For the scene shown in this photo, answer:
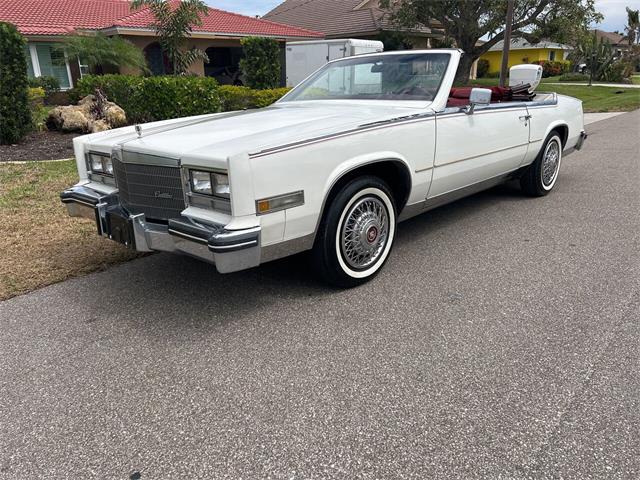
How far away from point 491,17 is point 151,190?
2560cm

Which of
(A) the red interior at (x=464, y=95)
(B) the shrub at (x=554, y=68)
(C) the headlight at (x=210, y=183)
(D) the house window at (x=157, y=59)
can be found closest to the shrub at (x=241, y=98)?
(A) the red interior at (x=464, y=95)

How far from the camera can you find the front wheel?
11.6ft

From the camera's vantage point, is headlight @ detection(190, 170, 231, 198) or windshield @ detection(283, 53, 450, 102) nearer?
headlight @ detection(190, 170, 231, 198)

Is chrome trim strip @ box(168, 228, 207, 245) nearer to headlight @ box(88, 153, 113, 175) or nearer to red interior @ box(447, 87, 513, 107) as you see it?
headlight @ box(88, 153, 113, 175)

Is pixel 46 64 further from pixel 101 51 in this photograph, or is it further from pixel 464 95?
pixel 464 95

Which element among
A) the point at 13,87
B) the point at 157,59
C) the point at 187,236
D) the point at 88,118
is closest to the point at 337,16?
the point at 157,59

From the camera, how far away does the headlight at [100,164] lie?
151 inches

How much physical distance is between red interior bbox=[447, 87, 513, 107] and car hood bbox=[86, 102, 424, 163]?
0.65 meters

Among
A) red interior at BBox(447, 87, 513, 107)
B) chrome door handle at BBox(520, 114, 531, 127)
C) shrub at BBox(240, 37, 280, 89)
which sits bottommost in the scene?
chrome door handle at BBox(520, 114, 531, 127)

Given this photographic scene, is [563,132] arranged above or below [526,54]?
below

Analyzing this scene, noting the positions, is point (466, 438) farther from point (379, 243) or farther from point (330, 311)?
point (379, 243)

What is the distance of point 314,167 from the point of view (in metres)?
3.23

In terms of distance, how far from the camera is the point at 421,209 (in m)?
4.39

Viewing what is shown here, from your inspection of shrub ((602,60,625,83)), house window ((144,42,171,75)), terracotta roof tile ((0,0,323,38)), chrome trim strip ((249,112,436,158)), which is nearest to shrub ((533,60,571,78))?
shrub ((602,60,625,83))
